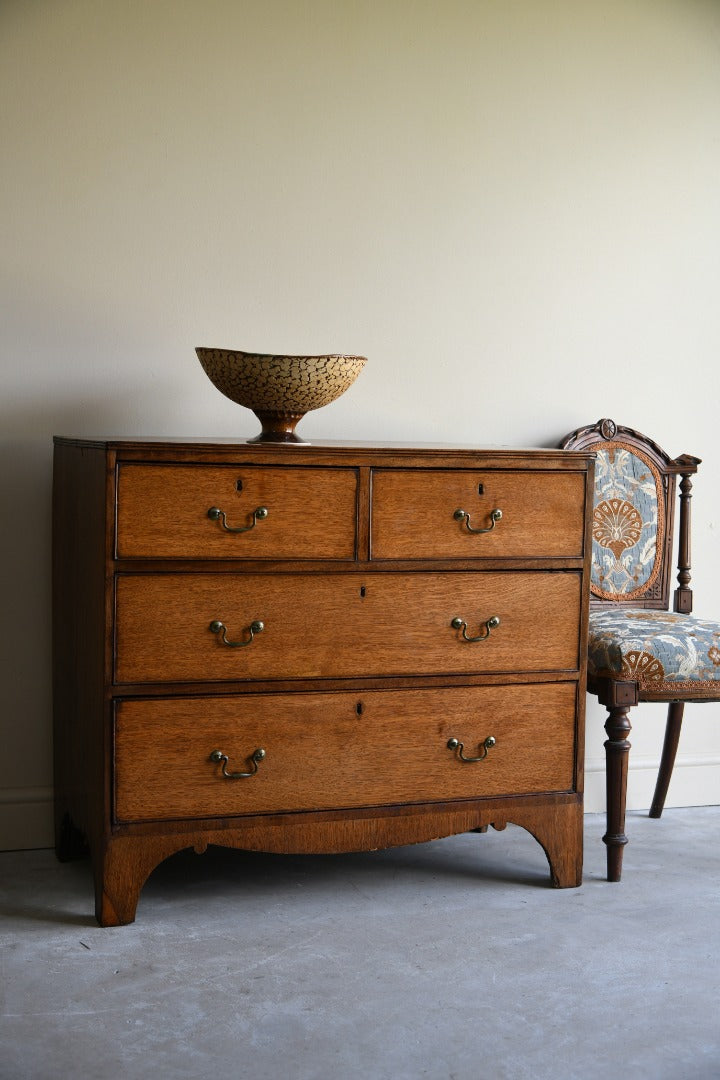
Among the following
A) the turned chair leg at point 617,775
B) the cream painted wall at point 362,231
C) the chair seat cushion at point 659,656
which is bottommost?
the turned chair leg at point 617,775

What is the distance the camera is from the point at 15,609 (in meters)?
2.73

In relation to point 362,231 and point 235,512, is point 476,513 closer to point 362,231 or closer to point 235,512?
point 235,512

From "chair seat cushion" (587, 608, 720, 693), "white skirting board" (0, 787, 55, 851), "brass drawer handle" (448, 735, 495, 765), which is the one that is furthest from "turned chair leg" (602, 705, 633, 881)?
"white skirting board" (0, 787, 55, 851)

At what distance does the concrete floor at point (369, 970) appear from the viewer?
5.91ft

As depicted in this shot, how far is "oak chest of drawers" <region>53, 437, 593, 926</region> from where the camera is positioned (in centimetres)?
222

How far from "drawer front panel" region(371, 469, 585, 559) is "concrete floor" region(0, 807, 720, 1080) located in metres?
0.74

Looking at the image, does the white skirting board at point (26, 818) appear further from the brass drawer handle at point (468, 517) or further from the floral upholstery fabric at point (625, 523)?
the floral upholstery fabric at point (625, 523)

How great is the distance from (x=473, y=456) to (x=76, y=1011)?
1256 mm

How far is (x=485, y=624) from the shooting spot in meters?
2.42

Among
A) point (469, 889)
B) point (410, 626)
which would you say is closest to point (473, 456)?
point (410, 626)

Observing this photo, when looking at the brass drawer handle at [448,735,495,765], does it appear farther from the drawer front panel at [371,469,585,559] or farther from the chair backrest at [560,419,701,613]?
the chair backrest at [560,419,701,613]

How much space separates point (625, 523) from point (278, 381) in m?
1.06

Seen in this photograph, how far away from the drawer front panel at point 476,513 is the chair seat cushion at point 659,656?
25 centimetres

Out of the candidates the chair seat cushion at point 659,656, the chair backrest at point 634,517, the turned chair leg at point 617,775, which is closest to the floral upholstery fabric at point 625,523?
the chair backrest at point 634,517
